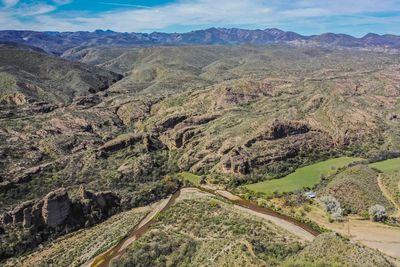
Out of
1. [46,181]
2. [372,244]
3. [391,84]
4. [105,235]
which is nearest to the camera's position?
[372,244]

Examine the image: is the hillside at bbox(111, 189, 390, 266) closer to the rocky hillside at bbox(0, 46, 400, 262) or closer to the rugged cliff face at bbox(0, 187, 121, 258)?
the rugged cliff face at bbox(0, 187, 121, 258)

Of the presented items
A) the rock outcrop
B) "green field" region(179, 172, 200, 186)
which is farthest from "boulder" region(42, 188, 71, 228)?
"green field" region(179, 172, 200, 186)

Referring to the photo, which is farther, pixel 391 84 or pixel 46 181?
pixel 391 84

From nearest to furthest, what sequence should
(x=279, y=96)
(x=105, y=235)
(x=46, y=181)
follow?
(x=105, y=235) → (x=46, y=181) → (x=279, y=96)

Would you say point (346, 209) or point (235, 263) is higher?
point (235, 263)

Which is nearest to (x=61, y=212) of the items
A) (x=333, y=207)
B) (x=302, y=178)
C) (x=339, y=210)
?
(x=333, y=207)

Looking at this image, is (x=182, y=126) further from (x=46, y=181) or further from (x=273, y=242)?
(x=273, y=242)

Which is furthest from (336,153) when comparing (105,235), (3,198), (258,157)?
(3,198)
